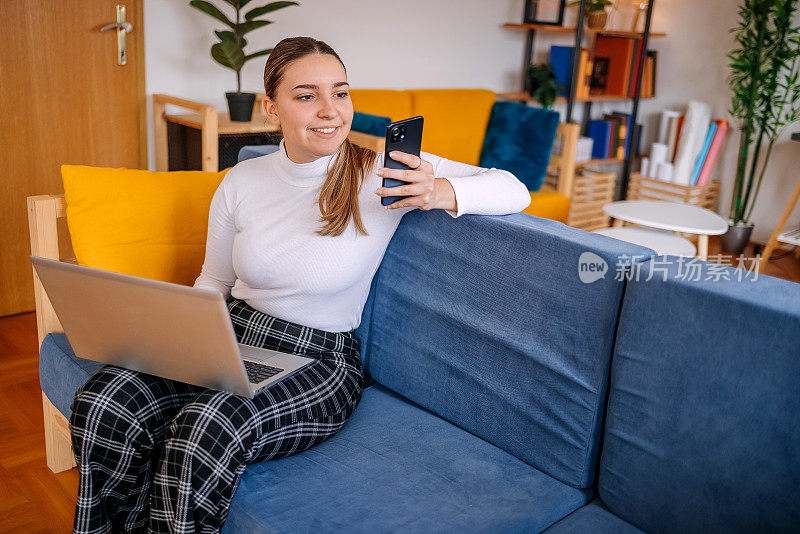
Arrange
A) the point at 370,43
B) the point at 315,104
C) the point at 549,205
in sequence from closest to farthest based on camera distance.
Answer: the point at 315,104
the point at 549,205
the point at 370,43

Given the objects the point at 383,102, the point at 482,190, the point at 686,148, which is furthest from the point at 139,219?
the point at 686,148

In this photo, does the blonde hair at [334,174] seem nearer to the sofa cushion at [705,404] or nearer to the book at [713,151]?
the sofa cushion at [705,404]

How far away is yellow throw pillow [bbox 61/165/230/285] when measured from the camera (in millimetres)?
1667

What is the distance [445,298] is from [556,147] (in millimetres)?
2649

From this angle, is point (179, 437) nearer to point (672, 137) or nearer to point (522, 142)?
point (522, 142)

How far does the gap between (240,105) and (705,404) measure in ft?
7.53

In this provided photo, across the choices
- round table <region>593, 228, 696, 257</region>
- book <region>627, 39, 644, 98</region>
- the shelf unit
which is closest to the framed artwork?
the shelf unit

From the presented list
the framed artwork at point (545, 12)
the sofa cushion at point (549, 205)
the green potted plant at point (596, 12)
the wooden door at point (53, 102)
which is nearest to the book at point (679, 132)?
the green potted plant at point (596, 12)

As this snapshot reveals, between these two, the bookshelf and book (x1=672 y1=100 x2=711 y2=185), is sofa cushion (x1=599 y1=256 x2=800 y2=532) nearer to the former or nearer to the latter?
the bookshelf

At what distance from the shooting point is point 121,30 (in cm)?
282

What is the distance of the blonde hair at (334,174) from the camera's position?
57.6 inches

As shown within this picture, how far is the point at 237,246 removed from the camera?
60.5 inches

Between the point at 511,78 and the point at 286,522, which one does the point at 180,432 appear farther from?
the point at 511,78

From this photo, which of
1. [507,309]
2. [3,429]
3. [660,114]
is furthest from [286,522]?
[660,114]
